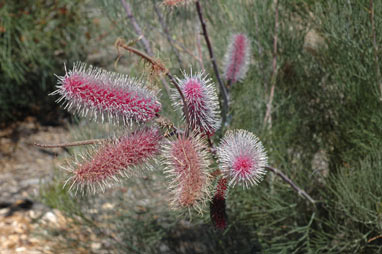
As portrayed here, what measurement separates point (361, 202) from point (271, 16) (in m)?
1.02

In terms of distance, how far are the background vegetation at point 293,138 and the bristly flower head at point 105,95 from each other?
0.79 metres

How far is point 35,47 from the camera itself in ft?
13.5

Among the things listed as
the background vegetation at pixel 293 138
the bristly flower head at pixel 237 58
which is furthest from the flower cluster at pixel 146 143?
the background vegetation at pixel 293 138

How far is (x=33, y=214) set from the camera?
276cm

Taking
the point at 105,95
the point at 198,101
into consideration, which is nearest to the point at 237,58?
the point at 198,101

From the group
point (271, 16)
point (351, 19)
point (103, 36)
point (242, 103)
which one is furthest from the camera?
point (103, 36)

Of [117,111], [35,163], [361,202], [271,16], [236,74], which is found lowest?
[35,163]

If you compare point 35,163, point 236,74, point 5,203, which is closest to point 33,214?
point 5,203

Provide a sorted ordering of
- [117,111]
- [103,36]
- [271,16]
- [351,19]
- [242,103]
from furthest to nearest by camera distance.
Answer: [103,36], [271,16], [242,103], [351,19], [117,111]

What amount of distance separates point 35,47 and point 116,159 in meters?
3.50

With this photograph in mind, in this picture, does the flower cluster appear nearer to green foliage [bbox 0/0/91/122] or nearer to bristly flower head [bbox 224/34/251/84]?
bristly flower head [bbox 224/34/251/84]

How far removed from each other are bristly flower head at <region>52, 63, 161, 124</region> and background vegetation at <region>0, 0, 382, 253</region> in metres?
0.79

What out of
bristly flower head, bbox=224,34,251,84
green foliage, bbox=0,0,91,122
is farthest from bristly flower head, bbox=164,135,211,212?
green foliage, bbox=0,0,91,122

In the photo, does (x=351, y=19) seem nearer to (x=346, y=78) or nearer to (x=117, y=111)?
(x=346, y=78)
